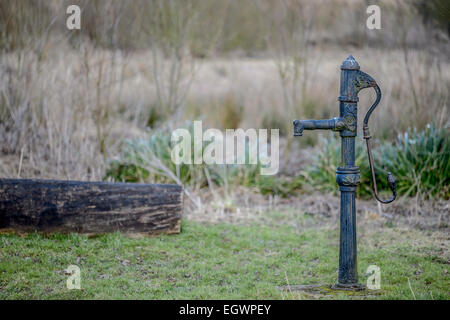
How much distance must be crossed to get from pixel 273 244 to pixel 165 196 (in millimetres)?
1177

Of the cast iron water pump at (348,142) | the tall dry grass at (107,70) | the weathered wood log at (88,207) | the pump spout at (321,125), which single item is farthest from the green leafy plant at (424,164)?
the weathered wood log at (88,207)

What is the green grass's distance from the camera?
312cm

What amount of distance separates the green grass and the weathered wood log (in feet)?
0.38

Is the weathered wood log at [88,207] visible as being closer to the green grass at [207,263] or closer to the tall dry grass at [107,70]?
the green grass at [207,263]

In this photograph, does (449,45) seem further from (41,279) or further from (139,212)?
(41,279)

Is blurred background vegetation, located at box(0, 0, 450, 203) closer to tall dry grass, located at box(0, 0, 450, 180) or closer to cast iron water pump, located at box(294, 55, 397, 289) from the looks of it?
tall dry grass, located at box(0, 0, 450, 180)

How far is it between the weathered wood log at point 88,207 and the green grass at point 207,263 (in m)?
0.12

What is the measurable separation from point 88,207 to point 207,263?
1238 millimetres

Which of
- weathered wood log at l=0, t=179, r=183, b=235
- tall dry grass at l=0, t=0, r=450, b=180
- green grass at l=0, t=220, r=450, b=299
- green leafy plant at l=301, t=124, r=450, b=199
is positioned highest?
tall dry grass at l=0, t=0, r=450, b=180

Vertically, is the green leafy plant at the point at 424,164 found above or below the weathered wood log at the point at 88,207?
above

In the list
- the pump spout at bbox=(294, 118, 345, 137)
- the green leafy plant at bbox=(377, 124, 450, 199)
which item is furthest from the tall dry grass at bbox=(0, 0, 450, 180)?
the pump spout at bbox=(294, 118, 345, 137)

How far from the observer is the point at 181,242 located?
4.30 metres

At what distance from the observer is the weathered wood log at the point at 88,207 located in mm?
4031
